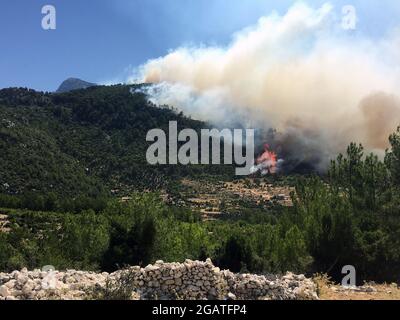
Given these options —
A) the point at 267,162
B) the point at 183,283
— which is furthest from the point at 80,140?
the point at 183,283

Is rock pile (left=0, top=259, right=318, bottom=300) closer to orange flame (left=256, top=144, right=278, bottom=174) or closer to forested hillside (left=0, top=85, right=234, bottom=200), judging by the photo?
forested hillside (left=0, top=85, right=234, bottom=200)

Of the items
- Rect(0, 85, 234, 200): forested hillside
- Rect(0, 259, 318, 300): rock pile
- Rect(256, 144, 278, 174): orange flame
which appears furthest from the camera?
Rect(256, 144, 278, 174): orange flame

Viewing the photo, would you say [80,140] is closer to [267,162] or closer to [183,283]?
[267,162]

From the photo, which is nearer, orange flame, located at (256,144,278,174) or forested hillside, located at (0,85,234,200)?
forested hillside, located at (0,85,234,200)

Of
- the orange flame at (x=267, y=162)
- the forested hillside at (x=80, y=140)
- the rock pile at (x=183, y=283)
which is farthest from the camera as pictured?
the orange flame at (x=267, y=162)

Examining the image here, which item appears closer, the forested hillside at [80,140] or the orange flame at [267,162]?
the forested hillside at [80,140]

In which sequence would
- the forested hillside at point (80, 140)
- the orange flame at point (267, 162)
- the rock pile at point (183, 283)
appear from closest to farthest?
1. the rock pile at point (183, 283)
2. the forested hillside at point (80, 140)
3. the orange flame at point (267, 162)

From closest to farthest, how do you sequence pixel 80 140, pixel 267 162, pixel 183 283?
pixel 183 283, pixel 80 140, pixel 267 162

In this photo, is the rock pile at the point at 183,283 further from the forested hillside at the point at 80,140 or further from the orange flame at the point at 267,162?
the orange flame at the point at 267,162

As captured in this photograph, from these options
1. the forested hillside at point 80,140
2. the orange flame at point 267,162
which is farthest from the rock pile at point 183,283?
the orange flame at point 267,162

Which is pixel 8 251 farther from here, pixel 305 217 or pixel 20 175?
pixel 20 175

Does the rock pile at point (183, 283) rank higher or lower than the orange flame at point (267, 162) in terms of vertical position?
lower

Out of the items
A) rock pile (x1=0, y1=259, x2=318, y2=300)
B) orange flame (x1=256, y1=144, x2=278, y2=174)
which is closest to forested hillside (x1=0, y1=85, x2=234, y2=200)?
orange flame (x1=256, y1=144, x2=278, y2=174)

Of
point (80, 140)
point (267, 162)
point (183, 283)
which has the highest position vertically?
point (80, 140)
